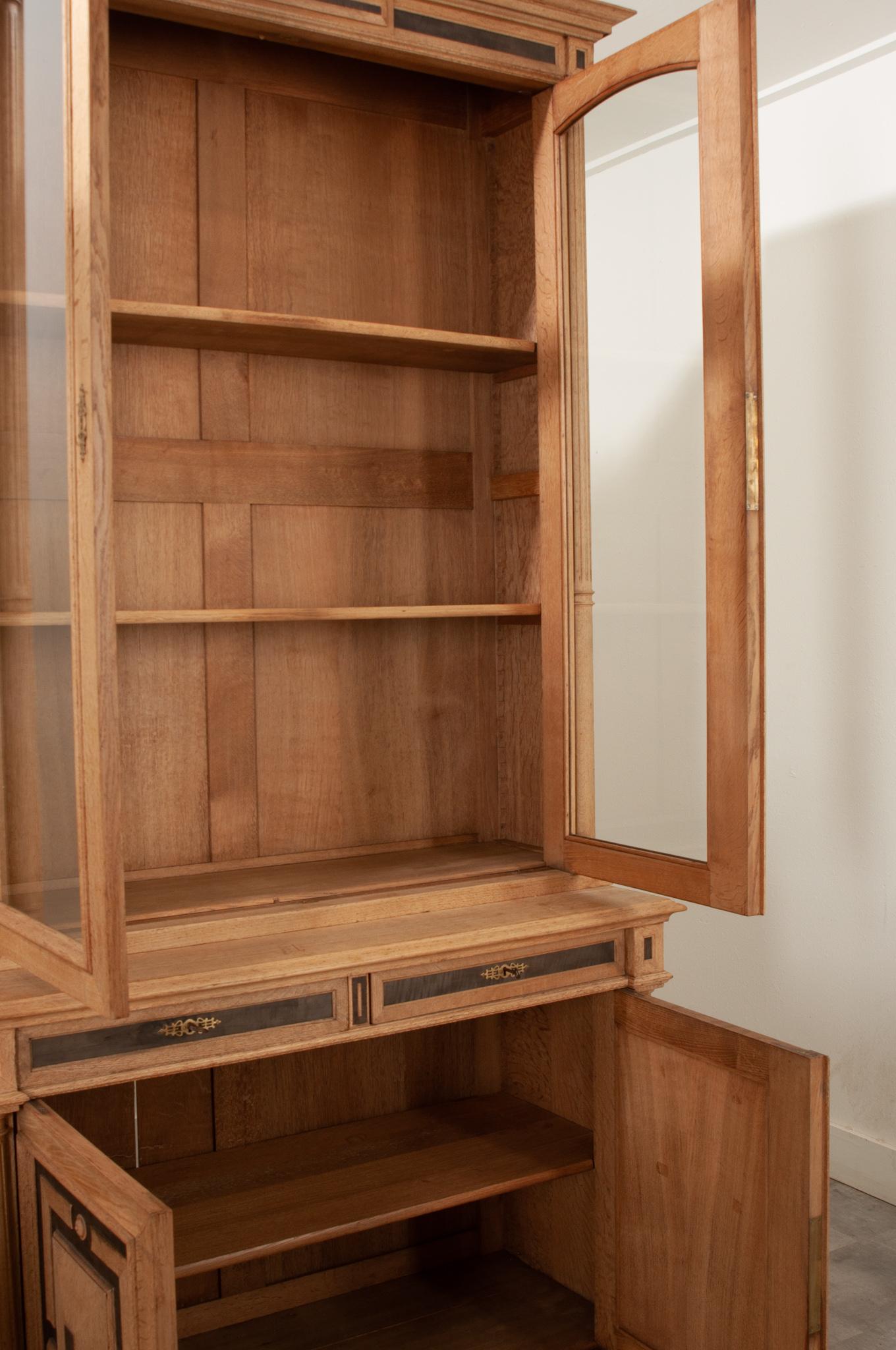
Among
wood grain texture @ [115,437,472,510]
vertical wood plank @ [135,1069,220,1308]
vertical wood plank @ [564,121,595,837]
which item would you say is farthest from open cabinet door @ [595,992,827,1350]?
wood grain texture @ [115,437,472,510]

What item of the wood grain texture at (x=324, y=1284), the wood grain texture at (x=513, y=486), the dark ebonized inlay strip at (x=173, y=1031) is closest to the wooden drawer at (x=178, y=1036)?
the dark ebonized inlay strip at (x=173, y=1031)

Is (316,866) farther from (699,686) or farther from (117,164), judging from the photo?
(117,164)

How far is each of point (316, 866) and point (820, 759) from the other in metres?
1.57

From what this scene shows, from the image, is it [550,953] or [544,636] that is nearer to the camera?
[550,953]

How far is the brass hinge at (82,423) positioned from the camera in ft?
5.18

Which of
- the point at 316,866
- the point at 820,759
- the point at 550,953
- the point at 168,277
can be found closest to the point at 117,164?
the point at 168,277

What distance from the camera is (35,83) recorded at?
1.79 metres

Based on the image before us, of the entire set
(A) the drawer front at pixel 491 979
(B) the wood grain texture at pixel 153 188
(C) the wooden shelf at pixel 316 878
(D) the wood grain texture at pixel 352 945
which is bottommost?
(A) the drawer front at pixel 491 979

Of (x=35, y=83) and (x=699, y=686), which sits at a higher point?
(x=35, y=83)

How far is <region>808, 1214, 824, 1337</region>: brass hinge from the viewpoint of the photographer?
6.35ft

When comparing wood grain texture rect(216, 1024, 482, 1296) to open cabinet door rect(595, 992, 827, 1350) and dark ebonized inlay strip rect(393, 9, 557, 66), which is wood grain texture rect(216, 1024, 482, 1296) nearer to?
open cabinet door rect(595, 992, 827, 1350)

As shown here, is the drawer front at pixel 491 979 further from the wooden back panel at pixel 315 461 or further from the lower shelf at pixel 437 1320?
the lower shelf at pixel 437 1320

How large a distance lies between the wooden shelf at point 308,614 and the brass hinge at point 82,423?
515mm

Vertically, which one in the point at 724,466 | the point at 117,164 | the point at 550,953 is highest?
the point at 117,164
